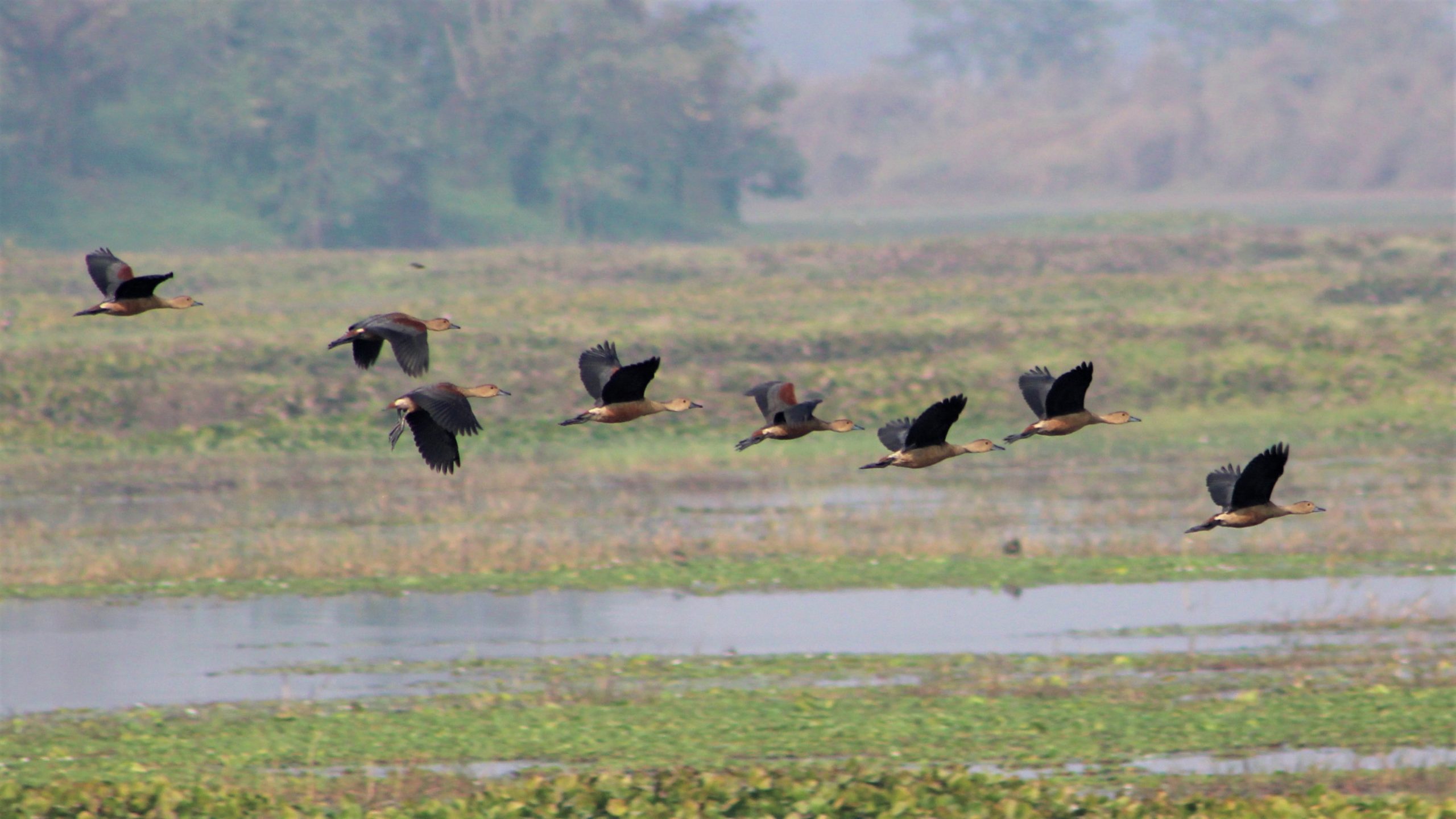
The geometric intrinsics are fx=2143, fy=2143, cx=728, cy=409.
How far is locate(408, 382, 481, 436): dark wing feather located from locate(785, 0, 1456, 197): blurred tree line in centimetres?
13758

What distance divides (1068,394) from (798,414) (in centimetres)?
153

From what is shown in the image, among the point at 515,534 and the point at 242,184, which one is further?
the point at 242,184

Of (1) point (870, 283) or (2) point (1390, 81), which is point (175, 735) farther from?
(2) point (1390, 81)

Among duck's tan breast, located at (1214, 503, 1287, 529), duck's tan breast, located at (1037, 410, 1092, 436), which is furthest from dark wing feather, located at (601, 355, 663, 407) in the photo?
duck's tan breast, located at (1214, 503, 1287, 529)

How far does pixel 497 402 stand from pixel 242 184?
4746 cm

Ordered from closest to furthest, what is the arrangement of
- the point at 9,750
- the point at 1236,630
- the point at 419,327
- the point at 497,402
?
the point at 419,327 → the point at 9,750 → the point at 1236,630 → the point at 497,402

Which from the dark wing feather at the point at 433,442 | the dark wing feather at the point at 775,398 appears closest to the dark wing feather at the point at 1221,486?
the dark wing feather at the point at 775,398

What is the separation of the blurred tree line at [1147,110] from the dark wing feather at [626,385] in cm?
13752

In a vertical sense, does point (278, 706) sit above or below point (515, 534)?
below

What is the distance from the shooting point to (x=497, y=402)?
46.8m

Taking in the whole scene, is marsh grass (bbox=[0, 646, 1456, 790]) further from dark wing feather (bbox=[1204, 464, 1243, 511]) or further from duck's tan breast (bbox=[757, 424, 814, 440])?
duck's tan breast (bbox=[757, 424, 814, 440])

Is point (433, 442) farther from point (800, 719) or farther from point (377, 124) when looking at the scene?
point (377, 124)

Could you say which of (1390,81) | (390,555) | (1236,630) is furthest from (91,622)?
(1390,81)

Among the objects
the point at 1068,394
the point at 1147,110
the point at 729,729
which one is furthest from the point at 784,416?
the point at 1147,110
